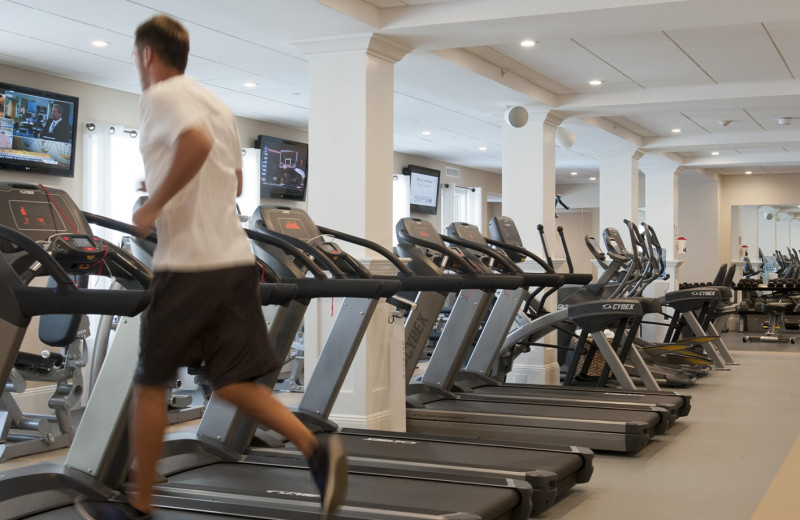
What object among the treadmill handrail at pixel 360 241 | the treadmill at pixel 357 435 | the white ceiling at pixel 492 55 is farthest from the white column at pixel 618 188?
the treadmill at pixel 357 435

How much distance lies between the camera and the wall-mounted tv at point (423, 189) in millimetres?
12030

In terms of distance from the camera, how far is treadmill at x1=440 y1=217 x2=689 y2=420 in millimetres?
5180

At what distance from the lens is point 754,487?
3.80m

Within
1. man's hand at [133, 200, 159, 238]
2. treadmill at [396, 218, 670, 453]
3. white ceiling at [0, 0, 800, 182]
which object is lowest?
treadmill at [396, 218, 670, 453]

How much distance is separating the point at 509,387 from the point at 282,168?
4418 mm

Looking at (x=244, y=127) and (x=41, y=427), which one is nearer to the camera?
(x=41, y=427)

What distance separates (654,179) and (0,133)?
29.5ft

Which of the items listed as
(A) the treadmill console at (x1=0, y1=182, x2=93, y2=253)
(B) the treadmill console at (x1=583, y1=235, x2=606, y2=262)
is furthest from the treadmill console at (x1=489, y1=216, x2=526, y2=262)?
(A) the treadmill console at (x1=0, y1=182, x2=93, y2=253)

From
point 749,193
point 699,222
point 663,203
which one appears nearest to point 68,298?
point 663,203

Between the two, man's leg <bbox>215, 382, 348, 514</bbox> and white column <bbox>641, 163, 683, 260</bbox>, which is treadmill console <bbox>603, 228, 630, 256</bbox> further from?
man's leg <bbox>215, 382, 348, 514</bbox>

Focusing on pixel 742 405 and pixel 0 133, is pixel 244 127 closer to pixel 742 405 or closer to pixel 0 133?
pixel 0 133

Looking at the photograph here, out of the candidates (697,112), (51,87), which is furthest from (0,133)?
(697,112)

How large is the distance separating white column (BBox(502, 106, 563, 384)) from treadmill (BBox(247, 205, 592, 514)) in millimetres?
3691

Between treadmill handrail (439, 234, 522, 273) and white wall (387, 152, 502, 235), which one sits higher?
white wall (387, 152, 502, 235)
